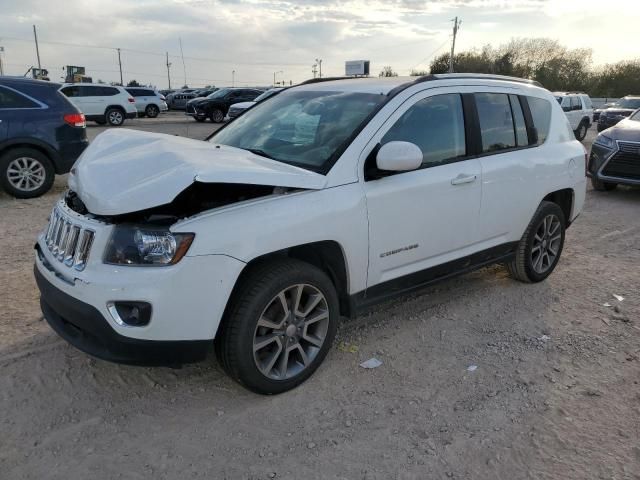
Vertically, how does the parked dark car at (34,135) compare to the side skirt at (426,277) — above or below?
above

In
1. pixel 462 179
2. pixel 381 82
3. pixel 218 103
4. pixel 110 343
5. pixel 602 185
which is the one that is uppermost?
pixel 381 82

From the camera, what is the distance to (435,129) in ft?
12.2

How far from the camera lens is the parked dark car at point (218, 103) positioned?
2508 cm

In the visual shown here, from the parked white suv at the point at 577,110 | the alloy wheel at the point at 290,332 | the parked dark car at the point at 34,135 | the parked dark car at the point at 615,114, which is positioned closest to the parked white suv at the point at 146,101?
the parked white suv at the point at 577,110

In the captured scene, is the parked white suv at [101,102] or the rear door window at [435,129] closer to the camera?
the rear door window at [435,129]

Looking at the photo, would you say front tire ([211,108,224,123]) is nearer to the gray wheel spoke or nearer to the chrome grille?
the chrome grille

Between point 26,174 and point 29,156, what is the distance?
0.27 meters

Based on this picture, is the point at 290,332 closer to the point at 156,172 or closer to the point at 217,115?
the point at 156,172

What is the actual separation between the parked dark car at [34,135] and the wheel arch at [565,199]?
6.68 meters

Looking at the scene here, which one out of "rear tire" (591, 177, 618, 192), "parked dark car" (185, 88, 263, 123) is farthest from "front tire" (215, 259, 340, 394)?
"parked dark car" (185, 88, 263, 123)

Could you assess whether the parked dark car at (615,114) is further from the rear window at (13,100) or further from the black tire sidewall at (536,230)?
the rear window at (13,100)

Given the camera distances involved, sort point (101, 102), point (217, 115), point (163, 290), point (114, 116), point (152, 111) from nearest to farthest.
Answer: point (163, 290) → point (101, 102) → point (114, 116) → point (217, 115) → point (152, 111)

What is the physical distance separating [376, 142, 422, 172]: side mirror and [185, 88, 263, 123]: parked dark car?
76.4ft

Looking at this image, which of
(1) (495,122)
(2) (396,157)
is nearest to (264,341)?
(2) (396,157)
